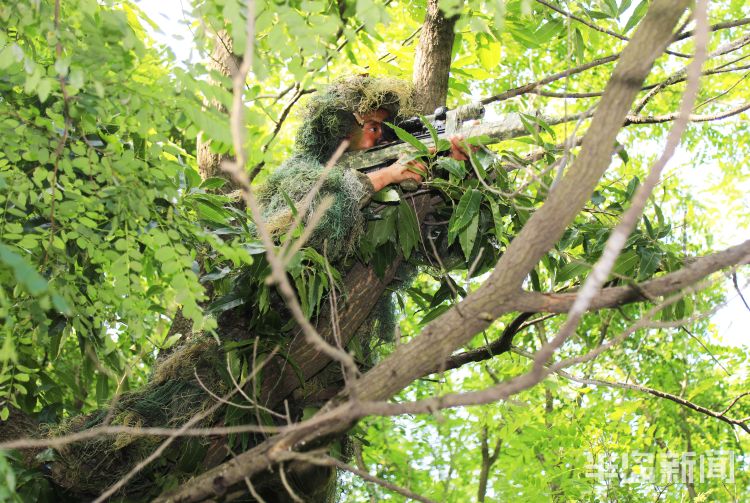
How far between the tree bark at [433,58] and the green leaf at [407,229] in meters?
0.66

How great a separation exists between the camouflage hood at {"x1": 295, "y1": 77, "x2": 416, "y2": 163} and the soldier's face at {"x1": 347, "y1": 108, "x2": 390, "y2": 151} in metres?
0.03

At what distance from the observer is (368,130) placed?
3607 millimetres

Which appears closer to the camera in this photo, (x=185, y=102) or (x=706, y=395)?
(x=185, y=102)

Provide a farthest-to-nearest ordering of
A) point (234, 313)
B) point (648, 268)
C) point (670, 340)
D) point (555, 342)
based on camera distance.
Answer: point (670, 340) → point (234, 313) → point (648, 268) → point (555, 342)

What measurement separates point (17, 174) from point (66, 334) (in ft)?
2.73

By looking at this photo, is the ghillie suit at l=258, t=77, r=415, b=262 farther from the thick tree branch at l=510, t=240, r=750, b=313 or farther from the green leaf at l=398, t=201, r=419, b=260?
the thick tree branch at l=510, t=240, r=750, b=313

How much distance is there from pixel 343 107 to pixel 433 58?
492 millimetres

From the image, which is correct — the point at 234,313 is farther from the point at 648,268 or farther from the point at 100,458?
the point at 648,268

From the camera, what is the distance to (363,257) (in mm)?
3182

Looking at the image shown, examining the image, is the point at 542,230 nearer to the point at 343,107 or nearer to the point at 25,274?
the point at 25,274

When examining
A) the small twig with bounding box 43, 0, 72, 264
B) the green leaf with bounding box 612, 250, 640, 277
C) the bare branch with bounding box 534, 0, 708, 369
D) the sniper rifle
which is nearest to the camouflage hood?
the sniper rifle

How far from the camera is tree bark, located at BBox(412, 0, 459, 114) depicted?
3621 mm

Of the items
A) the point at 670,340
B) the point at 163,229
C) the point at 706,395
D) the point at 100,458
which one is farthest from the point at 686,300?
the point at 706,395

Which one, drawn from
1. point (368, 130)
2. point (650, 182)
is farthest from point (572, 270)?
point (650, 182)
